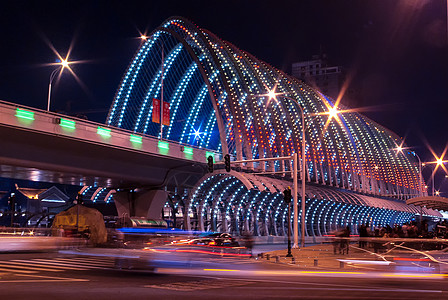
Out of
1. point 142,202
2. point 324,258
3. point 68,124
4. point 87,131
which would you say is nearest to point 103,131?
point 87,131

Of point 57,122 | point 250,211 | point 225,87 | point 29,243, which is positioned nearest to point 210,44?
point 225,87

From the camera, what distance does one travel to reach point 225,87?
56562 millimetres

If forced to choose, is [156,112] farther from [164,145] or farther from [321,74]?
[321,74]

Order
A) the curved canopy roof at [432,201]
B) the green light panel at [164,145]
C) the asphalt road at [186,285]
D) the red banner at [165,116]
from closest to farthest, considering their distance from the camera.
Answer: the asphalt road at [186,285] → the curved canopy roof at [432,201] → the green light panel at [164,145] → the red banner at [165,116]

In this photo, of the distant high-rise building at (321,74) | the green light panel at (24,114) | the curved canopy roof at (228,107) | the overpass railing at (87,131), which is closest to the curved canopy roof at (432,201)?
the curved canopy roof at (228,107)

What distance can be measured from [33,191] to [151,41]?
39802 millimetres

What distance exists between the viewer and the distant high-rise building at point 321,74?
179 meters

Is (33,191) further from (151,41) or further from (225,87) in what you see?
(225,87)

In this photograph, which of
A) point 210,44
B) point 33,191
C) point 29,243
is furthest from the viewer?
point 33,191

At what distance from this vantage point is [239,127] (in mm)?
57500

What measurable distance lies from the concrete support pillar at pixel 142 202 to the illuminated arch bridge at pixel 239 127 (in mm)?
3081

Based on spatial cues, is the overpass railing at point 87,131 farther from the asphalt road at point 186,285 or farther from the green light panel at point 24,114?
the asphalt road at point 186,285

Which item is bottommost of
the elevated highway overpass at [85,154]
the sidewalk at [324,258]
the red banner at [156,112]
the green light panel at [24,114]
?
the sidewalk at [324,258]

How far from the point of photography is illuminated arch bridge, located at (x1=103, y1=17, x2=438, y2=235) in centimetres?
5803
